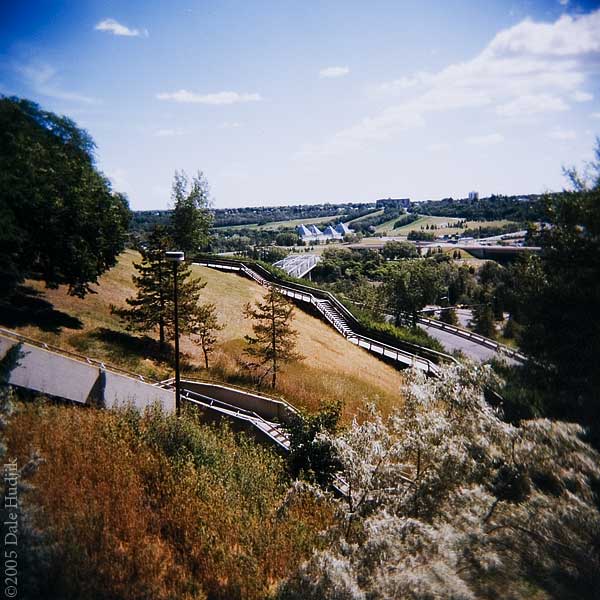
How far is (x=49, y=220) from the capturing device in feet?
59.0

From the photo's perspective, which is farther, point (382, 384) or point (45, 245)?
point (382, 384)

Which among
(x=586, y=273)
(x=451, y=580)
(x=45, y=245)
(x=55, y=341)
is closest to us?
(x=451, y=580)

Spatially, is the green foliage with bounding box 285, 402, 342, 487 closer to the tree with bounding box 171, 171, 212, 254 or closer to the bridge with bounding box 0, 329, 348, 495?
the bridge with bounding box 0, 329, 348, 495

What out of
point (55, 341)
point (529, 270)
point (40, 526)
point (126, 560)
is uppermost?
point (529, 270)

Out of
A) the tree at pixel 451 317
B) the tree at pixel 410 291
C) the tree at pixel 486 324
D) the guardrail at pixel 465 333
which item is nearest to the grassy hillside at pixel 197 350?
the guardrail at pixel 465 333

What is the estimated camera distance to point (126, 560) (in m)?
7.59

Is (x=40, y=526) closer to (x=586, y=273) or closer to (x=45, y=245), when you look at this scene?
(x=586, y=273)

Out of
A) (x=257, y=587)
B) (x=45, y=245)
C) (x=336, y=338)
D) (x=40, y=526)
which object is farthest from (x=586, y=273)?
(x=336, y=338)

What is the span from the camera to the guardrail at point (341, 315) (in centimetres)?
2762

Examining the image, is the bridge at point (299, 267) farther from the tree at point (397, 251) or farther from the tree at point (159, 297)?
the tree at point (159, 297)

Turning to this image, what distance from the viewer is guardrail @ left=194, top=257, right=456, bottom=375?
90.6 feet

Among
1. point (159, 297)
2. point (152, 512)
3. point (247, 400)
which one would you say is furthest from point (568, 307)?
point (159, 297)

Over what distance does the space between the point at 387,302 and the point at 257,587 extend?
38.8 metres

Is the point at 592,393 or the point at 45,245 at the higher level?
the point at 45,245
